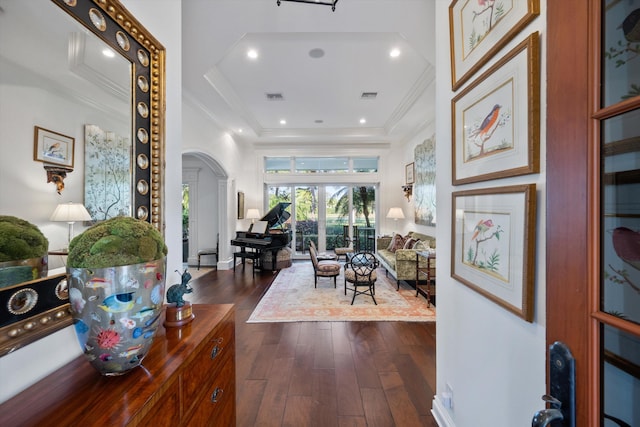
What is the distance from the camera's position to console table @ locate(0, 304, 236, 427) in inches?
27.9

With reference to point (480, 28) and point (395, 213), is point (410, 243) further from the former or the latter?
point (480, 28)

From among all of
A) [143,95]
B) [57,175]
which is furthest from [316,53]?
[57,175]

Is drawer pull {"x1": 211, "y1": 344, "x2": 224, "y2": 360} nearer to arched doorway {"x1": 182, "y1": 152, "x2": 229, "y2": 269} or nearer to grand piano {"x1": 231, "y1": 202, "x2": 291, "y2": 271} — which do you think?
grand piano {"x1": 231, "y1": 202, "x2": 291, "y2": 271}

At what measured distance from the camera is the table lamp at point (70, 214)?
38.2 inches

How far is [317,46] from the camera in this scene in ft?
10.8

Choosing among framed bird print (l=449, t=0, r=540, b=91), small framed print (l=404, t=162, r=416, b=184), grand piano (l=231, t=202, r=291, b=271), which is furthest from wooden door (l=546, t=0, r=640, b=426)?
small framed print (l=404, t=162, r=416, b=184)

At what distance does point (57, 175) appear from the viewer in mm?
974

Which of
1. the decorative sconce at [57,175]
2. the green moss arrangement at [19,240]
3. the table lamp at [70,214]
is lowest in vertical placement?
the green moss arrangement at [19,240]

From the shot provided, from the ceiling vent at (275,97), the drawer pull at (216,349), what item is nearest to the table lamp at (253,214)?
the ceiling vent at (275,97)

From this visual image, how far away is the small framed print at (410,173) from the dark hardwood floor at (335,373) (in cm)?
407

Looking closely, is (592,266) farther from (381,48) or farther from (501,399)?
(381,48)

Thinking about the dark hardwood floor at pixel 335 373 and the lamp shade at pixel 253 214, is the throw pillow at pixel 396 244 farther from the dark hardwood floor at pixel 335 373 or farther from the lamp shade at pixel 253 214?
the lamp shade at pixel 253 214

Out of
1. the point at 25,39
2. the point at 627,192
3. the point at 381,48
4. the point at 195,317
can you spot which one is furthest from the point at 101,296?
the point at 381,48

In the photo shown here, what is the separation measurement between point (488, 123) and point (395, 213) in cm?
582
